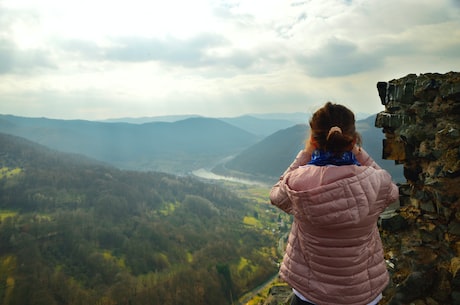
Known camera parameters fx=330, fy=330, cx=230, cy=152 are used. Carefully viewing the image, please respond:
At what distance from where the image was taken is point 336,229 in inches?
121

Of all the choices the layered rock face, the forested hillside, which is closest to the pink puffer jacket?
the layered rock face

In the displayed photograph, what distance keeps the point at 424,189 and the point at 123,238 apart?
4555 inches

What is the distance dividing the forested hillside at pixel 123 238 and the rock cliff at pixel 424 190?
73503 mm

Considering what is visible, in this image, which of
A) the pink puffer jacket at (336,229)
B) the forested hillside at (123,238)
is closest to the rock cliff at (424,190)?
the pink puffer jacket at (336,229)

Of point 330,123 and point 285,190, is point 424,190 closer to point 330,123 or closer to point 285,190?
point 330,123

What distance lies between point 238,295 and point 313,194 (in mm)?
81395

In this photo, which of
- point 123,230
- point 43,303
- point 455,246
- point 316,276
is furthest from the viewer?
point 123,230

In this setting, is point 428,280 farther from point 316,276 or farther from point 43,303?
point 43,303

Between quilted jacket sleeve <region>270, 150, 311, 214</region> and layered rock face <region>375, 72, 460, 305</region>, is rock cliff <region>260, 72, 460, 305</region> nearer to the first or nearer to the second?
layered rock face <region>375, 72, 460, 305</region>

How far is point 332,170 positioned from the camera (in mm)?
3076

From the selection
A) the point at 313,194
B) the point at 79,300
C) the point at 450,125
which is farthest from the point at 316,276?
the point at 79,300

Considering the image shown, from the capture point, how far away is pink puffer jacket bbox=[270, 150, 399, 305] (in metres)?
3.02

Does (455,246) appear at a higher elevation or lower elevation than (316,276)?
lower

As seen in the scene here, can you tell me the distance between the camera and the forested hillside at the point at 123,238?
78.1 metres
